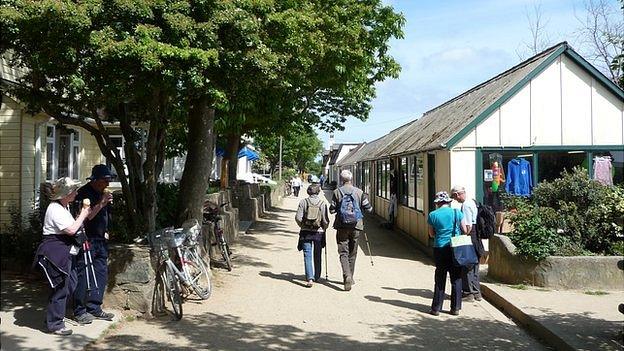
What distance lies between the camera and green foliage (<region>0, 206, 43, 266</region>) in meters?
9.48

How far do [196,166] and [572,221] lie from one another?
6.38 metres

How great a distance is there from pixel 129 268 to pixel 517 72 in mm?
10429

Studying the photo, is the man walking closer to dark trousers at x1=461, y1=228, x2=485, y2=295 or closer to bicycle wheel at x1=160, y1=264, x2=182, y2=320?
dark trousers at x1=461, y1=228, x2=485, y2=295

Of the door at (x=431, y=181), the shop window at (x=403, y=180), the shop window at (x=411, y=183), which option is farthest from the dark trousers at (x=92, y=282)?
the shop window at (x=403, y=180)

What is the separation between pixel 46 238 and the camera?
6.30 meters

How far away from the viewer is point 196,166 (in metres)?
10.3

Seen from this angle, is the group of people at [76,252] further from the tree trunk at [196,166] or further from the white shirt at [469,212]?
the white shirt at [469,212]

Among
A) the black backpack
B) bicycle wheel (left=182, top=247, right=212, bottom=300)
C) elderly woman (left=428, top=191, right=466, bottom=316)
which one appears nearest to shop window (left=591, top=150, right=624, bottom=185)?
the black backpack

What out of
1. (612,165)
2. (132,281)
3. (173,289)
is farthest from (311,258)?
(612,165)

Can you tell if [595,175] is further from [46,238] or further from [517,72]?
[46,238]

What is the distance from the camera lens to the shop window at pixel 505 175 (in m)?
12.8

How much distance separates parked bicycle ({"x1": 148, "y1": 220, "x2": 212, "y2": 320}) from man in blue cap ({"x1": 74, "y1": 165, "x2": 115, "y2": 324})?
0.69m

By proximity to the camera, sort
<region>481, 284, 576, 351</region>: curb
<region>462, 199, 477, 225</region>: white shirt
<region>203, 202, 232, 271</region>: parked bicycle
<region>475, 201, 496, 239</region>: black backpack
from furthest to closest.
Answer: <region>203, 202, 232, 271</region>: parked bicycle, <region>475, 201, 496, 239</region>: black backpack, <region>462, 199, 477, 225</region>: white shirt, <region>481, 284, 576, 351</region>: curb

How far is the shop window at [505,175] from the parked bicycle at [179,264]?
680 cm
